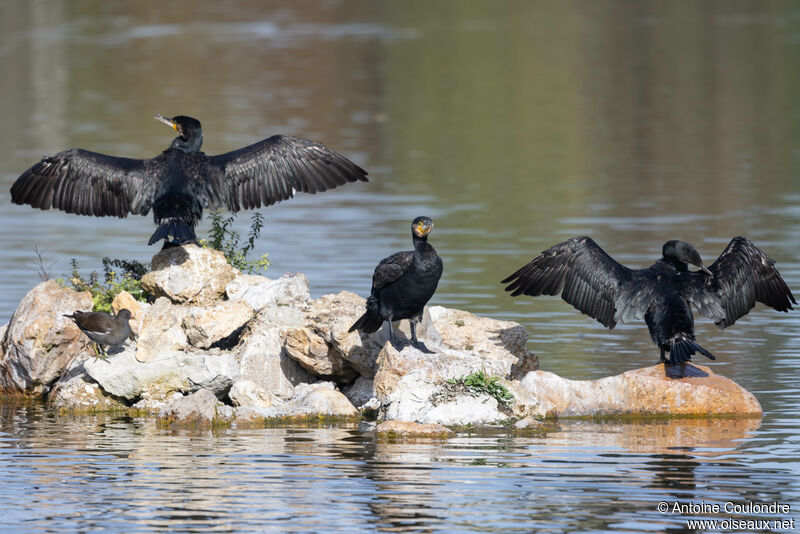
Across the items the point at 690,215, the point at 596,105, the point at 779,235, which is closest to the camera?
the point at 779,235

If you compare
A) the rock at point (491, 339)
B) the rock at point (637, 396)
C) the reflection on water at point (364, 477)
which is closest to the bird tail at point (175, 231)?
the reflection on water at point (364, 477)

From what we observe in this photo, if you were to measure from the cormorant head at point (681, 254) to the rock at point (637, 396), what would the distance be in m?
1.13

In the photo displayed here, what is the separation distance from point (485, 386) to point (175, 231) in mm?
3653

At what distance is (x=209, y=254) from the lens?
49.7ft

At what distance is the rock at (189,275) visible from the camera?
1499 centimetres

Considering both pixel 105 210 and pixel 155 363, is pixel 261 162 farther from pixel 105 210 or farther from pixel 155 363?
pixel 155 363

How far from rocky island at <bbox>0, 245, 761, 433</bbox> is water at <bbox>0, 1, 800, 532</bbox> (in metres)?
0.42

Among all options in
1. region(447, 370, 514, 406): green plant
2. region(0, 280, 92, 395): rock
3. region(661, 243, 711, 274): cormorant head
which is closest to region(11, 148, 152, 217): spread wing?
region(0, 280, 92, 395): rock

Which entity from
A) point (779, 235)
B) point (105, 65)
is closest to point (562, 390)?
point (779, 235)

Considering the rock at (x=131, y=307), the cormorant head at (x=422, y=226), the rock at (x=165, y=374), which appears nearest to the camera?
the cormorant head at (x=422, y=226)

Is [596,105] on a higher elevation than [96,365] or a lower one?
higher

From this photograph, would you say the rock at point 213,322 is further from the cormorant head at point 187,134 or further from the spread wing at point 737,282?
the spread wing at point 737,282

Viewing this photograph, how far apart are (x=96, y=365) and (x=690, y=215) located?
1478 centimetres

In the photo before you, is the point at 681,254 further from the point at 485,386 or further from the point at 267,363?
the point at 267,363
